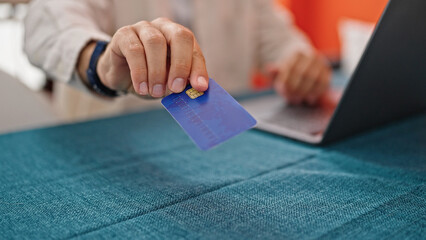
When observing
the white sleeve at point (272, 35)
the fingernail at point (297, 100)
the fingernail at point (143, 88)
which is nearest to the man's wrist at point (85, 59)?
the fingernail at point (143, 88)

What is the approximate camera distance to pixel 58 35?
27.3 inches

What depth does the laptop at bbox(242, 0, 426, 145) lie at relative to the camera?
1.78 ft

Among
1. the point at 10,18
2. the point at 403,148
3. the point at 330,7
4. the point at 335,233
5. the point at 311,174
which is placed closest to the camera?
the point at 335,233

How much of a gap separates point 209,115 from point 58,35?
44cm

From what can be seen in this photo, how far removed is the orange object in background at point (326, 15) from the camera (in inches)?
98.0

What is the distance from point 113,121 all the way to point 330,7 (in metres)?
2.39

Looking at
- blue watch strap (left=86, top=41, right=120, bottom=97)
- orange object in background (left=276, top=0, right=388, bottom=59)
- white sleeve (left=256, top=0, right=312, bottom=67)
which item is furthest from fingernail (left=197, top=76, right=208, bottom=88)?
orange object in background (left=276, top=0, right=388, bottom=59)

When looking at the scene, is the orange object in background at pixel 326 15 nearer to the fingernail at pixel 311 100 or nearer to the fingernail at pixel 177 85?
the fingernail at pixel 311 100

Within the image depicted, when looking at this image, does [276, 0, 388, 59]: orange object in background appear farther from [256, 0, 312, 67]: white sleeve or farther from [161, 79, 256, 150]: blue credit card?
[161, 79, 256, 150]: blue credit card

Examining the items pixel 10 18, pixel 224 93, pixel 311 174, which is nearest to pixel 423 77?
pixel 311 174

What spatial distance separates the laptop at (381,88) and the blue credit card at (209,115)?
0.76 feet

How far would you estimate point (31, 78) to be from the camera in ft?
7.64

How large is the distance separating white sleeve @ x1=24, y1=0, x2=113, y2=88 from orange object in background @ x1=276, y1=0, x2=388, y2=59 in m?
2.09

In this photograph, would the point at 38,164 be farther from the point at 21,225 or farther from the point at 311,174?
the point at 311,174
